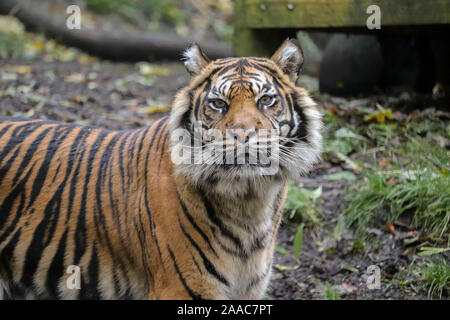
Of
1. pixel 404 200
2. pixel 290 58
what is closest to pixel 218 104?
pixel 290 58

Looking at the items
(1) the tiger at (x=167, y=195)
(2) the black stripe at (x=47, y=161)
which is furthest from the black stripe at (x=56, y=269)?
(2) the black stripe at (x=47, y=161)

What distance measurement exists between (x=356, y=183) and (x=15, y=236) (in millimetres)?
2699

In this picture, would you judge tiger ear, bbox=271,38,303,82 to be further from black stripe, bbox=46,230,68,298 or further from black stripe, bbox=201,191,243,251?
black stripe, bbox=46,230,68,298

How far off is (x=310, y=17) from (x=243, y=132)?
3.32 meters

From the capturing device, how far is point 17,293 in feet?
10.6

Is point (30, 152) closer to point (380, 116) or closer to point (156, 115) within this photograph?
point (156, 115)

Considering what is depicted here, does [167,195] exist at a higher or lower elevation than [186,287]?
higher

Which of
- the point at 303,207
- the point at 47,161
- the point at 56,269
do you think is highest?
the point at 47,161

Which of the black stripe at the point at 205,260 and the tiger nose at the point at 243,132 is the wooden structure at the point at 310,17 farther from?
the black stripe at the point at 205,260

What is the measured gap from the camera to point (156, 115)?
620 cm

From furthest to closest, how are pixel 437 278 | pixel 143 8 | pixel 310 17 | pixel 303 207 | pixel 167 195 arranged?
pixel 143 8 → pixel 310 17 → pixel 303 207 → pixel 437 278 → pixel 167 195

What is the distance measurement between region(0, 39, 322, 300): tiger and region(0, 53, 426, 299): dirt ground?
1082mm

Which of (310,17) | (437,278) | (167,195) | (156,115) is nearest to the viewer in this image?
(167,195)

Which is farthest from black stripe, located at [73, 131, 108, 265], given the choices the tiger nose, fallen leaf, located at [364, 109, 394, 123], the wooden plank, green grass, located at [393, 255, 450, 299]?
the wooden plank
